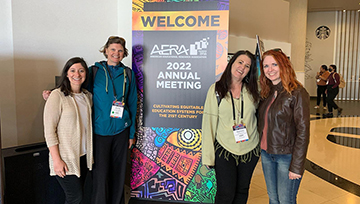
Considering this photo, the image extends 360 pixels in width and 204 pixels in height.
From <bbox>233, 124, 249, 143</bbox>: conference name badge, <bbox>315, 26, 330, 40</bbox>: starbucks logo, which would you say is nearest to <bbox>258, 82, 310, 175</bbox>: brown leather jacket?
<bbox>233, 124, 249, 143</bbox>: conference name badge

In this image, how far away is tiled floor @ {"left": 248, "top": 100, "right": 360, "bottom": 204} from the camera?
3.01 meters

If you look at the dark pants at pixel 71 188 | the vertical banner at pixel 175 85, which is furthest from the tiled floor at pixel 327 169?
the dark pants at pixel 71 188

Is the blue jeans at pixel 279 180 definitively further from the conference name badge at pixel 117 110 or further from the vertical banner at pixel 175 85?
the conference name badge at pixel 117 110

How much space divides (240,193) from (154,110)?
1185 millimetres

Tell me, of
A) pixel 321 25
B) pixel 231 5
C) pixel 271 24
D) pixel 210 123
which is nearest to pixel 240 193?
pixel 210 123

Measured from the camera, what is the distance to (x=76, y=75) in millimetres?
2006

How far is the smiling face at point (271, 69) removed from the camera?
70.2 inches

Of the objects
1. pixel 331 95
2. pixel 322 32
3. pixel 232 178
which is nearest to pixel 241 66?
pixel 232 178

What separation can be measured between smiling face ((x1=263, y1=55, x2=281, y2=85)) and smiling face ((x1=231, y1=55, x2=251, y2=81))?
7.0 inches

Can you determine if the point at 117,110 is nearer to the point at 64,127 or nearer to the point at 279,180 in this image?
the point at 64,127

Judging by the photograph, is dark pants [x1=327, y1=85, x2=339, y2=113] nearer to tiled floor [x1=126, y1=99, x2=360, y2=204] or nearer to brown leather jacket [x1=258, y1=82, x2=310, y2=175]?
tiled floor [x1=126, y1=99, x2=360, y2=204]

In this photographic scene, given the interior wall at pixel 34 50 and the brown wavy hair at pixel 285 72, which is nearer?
the brown wavy hair at pixel 285 72

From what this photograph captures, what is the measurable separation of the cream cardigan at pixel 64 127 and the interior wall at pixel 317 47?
15605mm

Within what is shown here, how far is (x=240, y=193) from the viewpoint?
2.07 m
